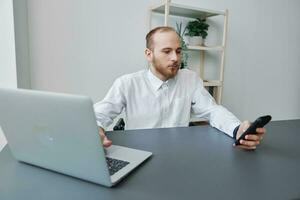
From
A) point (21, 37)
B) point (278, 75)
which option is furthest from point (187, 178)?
point (278, 75)

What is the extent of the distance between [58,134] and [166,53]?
3.82ft

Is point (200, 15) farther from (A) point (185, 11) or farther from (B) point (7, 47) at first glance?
(B) point (7, 47)

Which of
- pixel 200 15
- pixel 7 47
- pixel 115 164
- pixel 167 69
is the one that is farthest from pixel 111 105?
pixel 200 15

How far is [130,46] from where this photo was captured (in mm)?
2373

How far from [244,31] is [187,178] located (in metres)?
2.74

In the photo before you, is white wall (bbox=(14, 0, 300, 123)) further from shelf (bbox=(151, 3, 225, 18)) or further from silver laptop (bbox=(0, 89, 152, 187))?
Answer: silver laptop (bbox=(0, 89, 152, 187))

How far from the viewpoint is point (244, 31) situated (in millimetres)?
2994

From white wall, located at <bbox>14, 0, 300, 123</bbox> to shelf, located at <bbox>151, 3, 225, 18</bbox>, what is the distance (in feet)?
0.45

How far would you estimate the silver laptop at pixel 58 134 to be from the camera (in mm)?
568

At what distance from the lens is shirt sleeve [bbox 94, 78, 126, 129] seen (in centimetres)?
139

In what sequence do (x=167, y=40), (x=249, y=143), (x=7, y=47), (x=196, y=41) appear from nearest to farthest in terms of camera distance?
(x=249, y=143) → (x=167, y=40) → (x=7, y=47) → (x=196, y=41)

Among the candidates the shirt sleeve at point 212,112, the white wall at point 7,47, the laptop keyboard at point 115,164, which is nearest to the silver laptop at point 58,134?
the laptop keyboard at point 115,164

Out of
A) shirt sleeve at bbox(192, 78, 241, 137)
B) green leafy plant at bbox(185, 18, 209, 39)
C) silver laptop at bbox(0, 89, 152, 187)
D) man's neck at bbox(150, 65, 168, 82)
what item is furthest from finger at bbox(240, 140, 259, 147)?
green leafy plant at bbox(185, 18, 209, 39)

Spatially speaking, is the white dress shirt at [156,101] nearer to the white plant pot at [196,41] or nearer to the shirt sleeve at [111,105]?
the shirt sleeve at [111,105]
